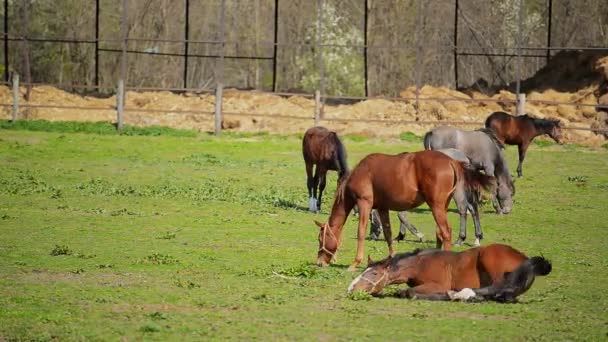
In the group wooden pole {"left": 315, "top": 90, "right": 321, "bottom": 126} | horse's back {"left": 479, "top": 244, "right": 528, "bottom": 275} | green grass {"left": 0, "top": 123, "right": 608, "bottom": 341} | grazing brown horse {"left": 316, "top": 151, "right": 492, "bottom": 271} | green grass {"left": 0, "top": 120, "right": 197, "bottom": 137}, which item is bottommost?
green grass {"left": 0, "top": 123, "right": 608, "bottom": 341}

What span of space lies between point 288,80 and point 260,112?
13.7 metres

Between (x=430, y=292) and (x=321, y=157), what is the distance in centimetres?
962

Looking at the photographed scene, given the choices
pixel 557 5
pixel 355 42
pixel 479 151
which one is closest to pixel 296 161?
pixel 479 151

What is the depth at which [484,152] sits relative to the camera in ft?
65.0

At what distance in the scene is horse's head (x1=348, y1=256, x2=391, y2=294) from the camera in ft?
37.4

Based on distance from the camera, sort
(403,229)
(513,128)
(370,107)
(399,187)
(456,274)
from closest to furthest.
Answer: (456,274) < (399,187) < (403,229) < (513,128) < (370,107)

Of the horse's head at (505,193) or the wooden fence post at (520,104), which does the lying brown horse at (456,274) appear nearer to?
the horse's head at (505,193)

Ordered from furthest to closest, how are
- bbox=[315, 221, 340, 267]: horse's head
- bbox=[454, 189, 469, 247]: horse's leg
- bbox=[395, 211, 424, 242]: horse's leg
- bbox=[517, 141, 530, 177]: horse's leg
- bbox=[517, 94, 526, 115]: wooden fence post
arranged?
bbox=[517, 94, 526, 115]: wooden fence post
bbox=[517, 141, 530, 177]: horse's leg
bbox=[395, 211, 424, 242]: horse's leg
bbox=[454, 189, 469, 247]: horse's leg
bbox=[315, 221, 340, 267]: horse's head

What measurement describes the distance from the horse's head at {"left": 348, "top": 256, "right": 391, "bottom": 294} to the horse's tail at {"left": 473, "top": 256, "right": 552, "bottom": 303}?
0.93 meters

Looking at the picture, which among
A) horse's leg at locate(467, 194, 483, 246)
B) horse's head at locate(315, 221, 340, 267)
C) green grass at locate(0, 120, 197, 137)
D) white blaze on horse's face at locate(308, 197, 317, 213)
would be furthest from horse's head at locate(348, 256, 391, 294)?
green grass at locate(0, 120, 197, 137)

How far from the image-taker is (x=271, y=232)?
1755 cm

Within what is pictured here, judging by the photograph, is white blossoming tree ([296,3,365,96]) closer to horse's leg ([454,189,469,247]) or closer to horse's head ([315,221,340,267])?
horse's leg ([454,189,469,247])

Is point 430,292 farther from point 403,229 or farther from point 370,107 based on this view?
point 370,107

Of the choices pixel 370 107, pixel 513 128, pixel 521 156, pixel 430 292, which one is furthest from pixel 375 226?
pixel 370 107
